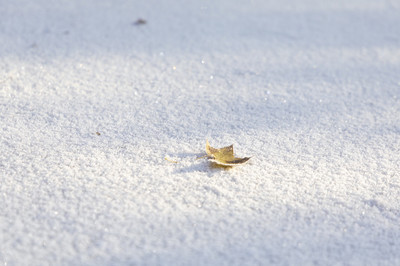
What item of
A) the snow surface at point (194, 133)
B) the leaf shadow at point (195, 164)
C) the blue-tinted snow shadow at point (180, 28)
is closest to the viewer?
the snow surface at point (194, 133)

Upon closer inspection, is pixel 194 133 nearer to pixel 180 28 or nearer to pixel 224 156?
pixel 224 156

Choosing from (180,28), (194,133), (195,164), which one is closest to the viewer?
(195,164)

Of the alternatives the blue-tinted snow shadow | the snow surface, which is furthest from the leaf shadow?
the blue-tinted snow shadow

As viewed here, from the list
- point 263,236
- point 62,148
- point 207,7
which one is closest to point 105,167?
point 62,148

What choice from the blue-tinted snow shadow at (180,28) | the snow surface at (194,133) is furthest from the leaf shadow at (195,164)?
the blue-tinted snow shadow at (180,28)

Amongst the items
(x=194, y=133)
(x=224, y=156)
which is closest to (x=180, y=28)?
(x=194, y=133)

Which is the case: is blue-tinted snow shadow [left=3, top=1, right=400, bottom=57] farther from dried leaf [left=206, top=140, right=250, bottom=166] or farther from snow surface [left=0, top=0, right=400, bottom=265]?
dried leaf [left=206, top=140, right=250, bottom=166]

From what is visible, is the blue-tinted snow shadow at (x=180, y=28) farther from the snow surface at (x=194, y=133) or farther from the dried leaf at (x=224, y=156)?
the dried leaf at (x=224, y=156)

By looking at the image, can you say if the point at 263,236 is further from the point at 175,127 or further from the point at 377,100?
the point at 377,100
